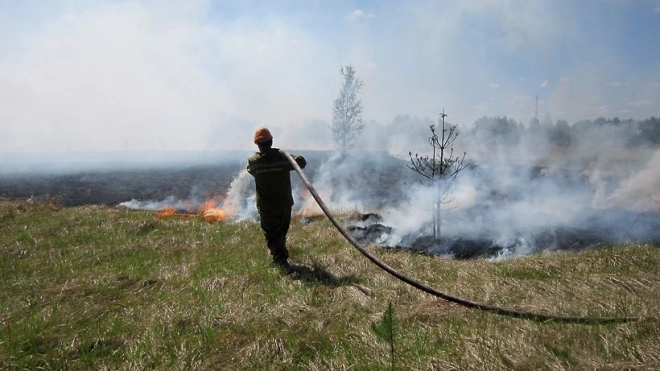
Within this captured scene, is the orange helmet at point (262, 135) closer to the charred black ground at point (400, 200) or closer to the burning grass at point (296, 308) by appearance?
the burning grass at point (296, 308)

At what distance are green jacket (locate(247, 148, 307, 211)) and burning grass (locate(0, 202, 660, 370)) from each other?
100 cm

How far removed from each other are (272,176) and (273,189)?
0.67 feet

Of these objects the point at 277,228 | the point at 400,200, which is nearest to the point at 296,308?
the point at 277,228

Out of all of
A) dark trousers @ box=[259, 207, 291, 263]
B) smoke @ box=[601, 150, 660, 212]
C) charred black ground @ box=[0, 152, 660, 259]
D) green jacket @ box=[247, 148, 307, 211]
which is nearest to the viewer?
green jacket @ box=[247, 148, 307, 211]

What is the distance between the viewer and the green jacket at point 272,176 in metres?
5.61

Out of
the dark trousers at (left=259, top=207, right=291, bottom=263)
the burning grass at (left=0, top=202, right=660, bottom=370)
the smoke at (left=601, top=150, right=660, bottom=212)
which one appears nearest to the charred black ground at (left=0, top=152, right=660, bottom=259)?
the smoke at (left=601, top=150, right=660, bottom=212)

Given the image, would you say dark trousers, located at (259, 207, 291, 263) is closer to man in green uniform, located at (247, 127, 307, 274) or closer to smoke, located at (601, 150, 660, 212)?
man in green uniform, located at (247, 127, 307, 274)

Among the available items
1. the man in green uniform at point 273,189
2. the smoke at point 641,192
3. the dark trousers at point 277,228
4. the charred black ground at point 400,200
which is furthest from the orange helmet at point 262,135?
the smoke at point 641,192

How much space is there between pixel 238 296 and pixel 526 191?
70.2 feet

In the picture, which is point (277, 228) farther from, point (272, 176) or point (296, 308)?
point (296, 308)

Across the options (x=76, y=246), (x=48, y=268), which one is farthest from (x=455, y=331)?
(x=76, y=246)

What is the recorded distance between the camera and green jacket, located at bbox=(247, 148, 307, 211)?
18.4 feet

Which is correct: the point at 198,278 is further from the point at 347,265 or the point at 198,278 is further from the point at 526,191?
the point at 526,191

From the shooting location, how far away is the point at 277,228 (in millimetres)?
5801
